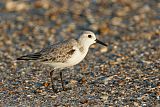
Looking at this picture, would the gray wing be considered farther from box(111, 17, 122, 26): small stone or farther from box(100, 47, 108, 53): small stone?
box(111, 17, 122, 26): small stone

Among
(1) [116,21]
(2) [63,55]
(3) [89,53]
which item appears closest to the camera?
(2) [63,55]

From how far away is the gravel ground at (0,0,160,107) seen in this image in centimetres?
989

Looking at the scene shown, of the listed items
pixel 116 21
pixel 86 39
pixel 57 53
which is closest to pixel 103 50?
pixel 116 21

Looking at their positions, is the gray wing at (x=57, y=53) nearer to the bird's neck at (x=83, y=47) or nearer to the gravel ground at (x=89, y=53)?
the bird's neck at (x=83, y=47)

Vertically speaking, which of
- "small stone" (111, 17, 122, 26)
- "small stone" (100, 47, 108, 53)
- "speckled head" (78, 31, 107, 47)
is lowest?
"speckled head" (78, 31, 107, 47)

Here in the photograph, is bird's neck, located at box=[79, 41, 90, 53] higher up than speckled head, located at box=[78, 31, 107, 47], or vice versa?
speckled head, located at box=[78, 31, 107, 47]

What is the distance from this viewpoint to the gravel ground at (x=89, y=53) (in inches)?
389

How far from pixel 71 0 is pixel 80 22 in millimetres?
3629

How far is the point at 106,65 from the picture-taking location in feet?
41.7

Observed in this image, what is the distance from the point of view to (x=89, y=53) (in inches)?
565

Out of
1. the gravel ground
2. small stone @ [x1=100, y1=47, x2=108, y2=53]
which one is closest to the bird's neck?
the gravel ground

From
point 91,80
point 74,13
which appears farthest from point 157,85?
point 74,13

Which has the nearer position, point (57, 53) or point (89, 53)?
point (57, 53)

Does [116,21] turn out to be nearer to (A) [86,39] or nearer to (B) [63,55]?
(A) [86,39]
